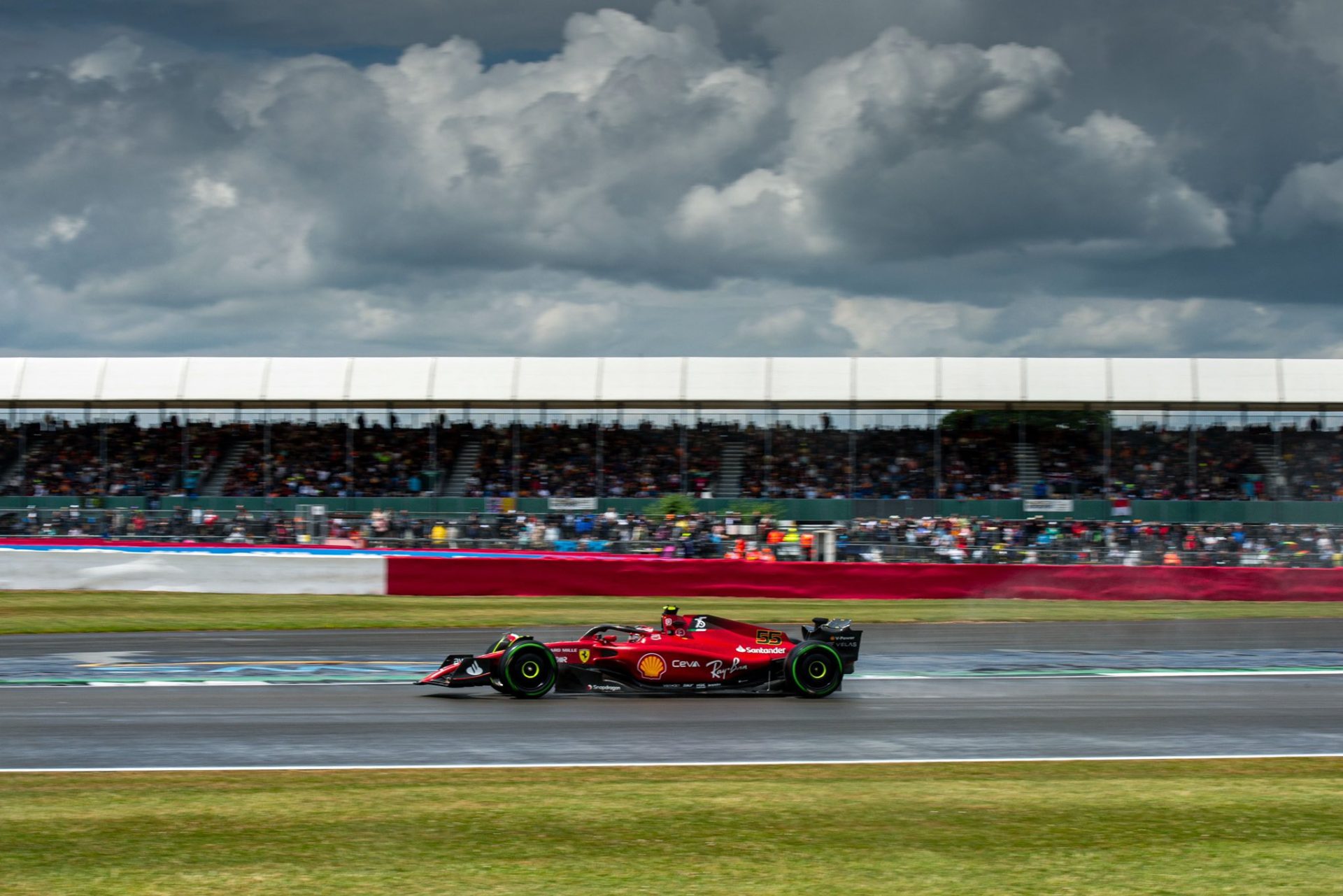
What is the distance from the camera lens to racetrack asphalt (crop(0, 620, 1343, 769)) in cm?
973

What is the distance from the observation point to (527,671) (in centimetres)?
1266

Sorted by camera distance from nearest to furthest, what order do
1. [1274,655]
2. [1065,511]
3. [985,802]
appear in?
[985,802]
[1274,655]
[1065,511]

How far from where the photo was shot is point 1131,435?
43.2 metres

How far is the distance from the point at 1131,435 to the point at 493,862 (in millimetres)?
40268

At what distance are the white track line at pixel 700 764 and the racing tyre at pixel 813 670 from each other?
3.51 meters

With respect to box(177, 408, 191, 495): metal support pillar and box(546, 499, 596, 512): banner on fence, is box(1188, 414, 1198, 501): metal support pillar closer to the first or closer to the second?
box(546, 499, 596, 512): banner on fence

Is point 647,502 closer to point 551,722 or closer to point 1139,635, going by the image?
point 1139,635

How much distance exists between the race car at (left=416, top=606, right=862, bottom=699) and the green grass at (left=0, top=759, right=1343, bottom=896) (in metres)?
3.79

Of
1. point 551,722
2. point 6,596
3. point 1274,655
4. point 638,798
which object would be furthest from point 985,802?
point 6,596

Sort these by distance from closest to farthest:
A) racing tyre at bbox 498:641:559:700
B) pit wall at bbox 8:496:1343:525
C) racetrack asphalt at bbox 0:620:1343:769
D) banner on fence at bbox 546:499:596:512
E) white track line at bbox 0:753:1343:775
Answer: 1. white track line at bbox 0:753:1343:775
2. racetrack asphalt at bbox 0:620:1343:769
3. racing tyre at bbox 498:641:559:700
4. pit wall at bbox 8:496:1343:525
5. banner on fence at bbox 546:499:596:512

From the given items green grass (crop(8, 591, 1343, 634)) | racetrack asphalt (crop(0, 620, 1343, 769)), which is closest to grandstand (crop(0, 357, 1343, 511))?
green grass (crop(8, 591, 1343, 634))

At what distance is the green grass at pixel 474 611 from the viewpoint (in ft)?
68.7

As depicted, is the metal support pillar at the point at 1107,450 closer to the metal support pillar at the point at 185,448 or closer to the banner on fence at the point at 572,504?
the banner on fence at the point at 572,504

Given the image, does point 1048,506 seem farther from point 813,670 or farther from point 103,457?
point 103,457
